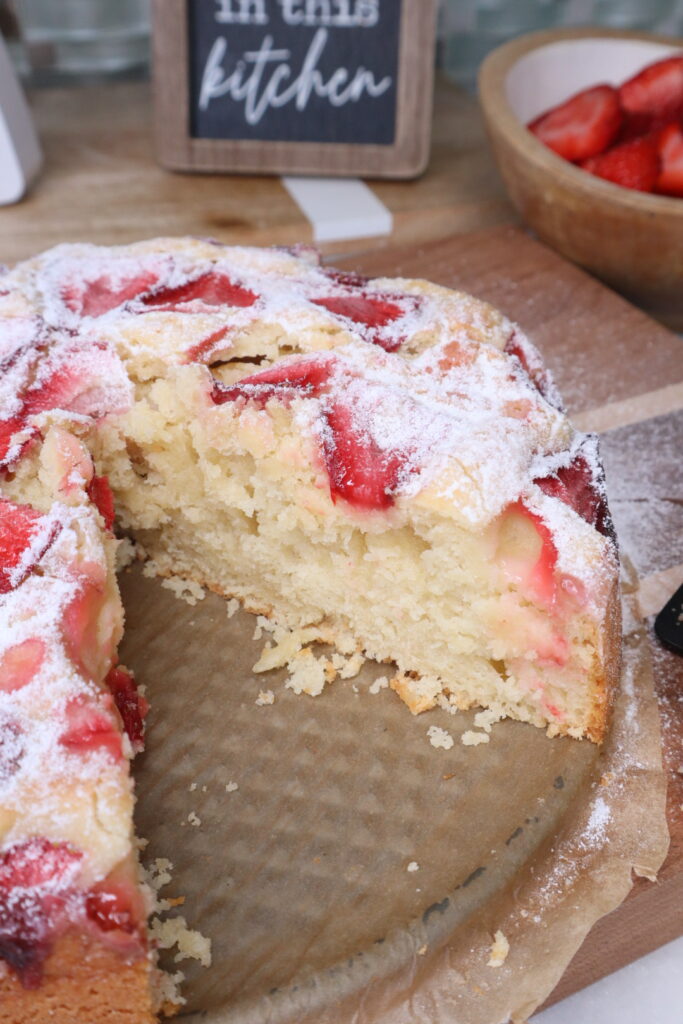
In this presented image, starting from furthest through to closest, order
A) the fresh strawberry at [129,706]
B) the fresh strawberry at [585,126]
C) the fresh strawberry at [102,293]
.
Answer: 1. the fresh strawberry at [585,126]
2. the fresh strawberry at [102,293]
3. the fresh strawberry at [129,706]

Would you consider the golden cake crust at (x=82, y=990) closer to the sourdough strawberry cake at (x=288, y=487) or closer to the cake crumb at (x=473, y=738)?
the sourdough strawberry cake at (x=288, y=487)

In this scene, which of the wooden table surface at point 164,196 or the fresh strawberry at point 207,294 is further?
the wooden table surface at point 164,196

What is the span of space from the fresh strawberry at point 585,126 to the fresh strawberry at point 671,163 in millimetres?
150

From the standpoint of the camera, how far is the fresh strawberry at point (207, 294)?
6.84 ft

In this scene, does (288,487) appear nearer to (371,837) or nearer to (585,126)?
(371,837)

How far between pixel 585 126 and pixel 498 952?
6.87 feet

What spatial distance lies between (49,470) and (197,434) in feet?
0.93

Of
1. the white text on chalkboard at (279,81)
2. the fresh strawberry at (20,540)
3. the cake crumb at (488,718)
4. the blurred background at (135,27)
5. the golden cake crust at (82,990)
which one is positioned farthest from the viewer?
the blurred background at (135,27)

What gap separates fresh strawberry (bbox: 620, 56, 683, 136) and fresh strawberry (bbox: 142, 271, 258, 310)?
1347mm

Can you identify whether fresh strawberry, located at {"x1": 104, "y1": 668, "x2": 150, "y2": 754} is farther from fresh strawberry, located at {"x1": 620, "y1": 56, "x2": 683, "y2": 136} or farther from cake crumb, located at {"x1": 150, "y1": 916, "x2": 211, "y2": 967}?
fresh strawberry, located at {"x1": 620, "y1": 56, "x2": 683, "y2": 136}

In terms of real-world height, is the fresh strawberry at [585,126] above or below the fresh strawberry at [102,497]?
above

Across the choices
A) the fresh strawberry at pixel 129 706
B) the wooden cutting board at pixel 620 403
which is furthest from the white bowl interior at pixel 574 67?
the fresh strawberry at pixel 129 706

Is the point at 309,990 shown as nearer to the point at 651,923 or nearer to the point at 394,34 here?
the point at 651,923

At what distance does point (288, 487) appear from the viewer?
6.08 feet
